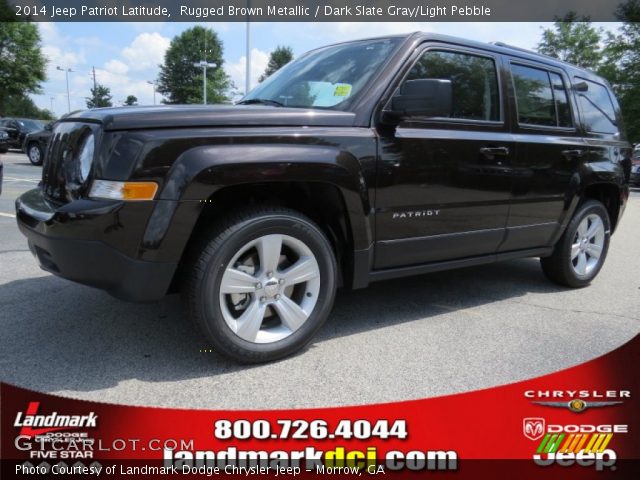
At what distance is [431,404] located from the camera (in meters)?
2.41

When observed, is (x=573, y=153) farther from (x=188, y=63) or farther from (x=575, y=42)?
(x=188, y=63)

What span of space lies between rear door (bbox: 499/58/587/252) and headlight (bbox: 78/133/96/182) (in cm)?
276

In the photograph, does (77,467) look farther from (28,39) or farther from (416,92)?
(28,39)

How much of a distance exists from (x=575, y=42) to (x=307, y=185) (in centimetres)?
4421

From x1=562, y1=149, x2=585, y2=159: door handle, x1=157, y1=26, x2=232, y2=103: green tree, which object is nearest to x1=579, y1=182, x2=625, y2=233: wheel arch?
x1=562, y1=149, x2=585, y2=159: door handle

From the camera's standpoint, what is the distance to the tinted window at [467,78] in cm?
334

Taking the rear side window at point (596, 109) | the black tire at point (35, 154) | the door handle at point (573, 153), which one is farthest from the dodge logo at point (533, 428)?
the black tire at point (35, 154)

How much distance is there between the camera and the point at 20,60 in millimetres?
36656

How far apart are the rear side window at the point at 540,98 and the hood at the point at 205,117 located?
5.34 ft

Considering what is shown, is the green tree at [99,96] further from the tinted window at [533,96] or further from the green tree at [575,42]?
the tinted window at [533,96]

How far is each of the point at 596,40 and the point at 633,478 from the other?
147 feet

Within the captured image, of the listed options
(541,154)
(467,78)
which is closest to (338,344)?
(467,78)

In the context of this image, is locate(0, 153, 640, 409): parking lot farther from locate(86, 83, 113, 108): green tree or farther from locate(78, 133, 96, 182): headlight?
locate(86, 83, 113, 108): green tree

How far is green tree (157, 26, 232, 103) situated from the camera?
200 feet
